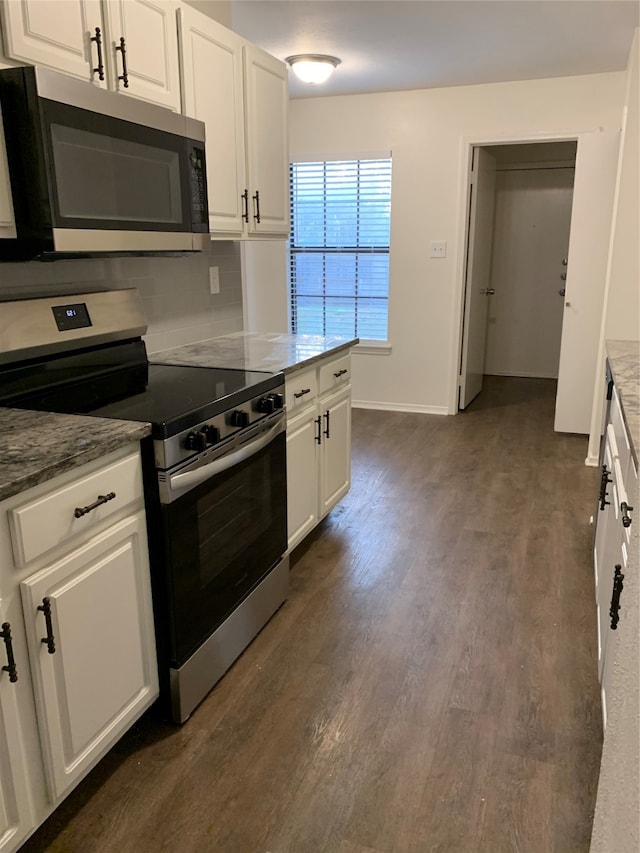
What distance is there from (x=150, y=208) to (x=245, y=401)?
0.67 meters

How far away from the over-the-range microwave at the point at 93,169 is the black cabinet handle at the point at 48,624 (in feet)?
2.91

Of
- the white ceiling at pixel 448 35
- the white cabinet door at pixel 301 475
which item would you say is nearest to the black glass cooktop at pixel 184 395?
the white cabinet door at pixel 301 475

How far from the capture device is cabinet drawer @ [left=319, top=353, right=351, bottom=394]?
2.78m

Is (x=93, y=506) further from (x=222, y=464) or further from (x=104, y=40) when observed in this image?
(x=104, y=40)

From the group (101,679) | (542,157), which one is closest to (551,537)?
(101,679)

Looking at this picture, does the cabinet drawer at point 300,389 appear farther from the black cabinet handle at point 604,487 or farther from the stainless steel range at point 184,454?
the black cabinet handle at point 604,487

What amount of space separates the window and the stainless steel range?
126 inches

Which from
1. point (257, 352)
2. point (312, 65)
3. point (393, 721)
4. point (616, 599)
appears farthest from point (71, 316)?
point (312, 65)

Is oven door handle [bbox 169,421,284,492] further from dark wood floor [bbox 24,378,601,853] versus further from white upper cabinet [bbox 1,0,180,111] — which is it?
white upper cabinet [bbox 1,0,180,111]

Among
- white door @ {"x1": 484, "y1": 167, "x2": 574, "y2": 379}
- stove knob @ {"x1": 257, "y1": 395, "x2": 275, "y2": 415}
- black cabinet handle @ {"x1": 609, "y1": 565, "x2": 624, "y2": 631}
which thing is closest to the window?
white door @ {"x1": 484, "y1": 167, "x2": 574, "y2": 379}

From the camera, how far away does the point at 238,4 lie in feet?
10.2

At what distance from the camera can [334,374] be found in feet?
9.52

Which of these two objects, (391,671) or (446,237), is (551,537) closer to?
(391,671)

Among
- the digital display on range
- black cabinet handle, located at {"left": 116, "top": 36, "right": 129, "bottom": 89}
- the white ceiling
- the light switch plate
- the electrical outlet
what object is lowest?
the digital display on range
